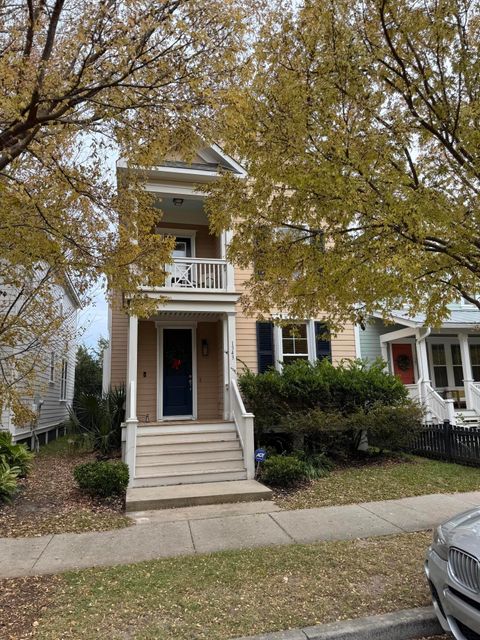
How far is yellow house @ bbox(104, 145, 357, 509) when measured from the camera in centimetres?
1032

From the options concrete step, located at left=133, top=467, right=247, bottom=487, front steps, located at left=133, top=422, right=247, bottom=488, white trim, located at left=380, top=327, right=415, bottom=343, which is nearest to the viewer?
concrete step, located at left=133, top=467, right=247, bottom=487

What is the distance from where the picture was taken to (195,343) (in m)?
13.2

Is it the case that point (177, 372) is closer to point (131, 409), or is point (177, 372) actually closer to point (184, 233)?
point (131, 409)

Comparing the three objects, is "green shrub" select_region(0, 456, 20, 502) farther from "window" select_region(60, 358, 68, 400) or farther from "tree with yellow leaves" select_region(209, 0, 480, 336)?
"window" select_region(60, 358, 68, 400)

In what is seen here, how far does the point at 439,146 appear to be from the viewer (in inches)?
262

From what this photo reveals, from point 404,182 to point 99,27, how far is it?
12.9 feet

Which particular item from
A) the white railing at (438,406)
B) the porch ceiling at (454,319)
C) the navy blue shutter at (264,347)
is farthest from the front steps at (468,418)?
the navy blue shutter at (264,347)

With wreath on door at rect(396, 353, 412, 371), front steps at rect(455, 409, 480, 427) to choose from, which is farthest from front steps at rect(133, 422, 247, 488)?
wreath on door at rect(396, 353, 412, 371)

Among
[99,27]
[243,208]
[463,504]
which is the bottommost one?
[463,504]

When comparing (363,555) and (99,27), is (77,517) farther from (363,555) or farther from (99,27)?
(99,27)

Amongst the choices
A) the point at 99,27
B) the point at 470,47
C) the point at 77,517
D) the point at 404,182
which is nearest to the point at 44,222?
the point at 99,27

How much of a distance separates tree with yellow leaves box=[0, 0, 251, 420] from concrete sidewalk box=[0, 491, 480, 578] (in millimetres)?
2260

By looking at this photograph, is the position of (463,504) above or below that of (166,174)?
below

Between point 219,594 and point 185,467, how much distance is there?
4917 mm
